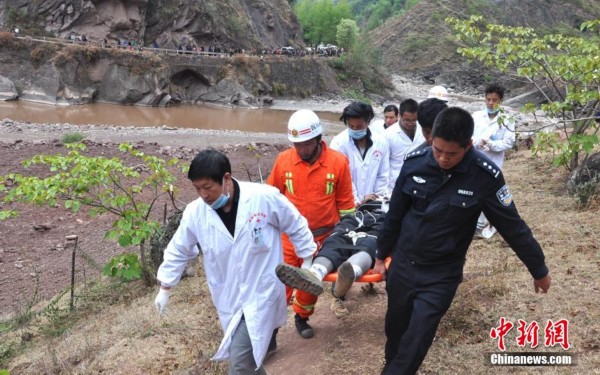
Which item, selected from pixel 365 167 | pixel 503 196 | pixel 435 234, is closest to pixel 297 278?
pixel 435 234

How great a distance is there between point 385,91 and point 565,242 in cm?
4720

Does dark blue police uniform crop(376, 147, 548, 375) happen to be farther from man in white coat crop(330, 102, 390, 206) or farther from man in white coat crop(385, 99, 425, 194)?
man in white coat crop(385, 99, 425, 194)

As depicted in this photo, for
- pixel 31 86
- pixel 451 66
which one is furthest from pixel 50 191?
pixel 451 66

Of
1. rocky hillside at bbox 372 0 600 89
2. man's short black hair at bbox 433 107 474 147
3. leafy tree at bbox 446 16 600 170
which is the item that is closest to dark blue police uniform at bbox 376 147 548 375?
man's short black hair at bbox 433 107 474 147

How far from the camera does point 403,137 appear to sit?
5.07 metres

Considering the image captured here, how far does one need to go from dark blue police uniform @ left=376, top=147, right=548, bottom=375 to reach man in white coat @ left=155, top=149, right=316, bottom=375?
29.5 inches

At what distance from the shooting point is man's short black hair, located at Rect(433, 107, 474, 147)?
8.50 ft

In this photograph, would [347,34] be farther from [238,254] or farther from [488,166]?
[488,166]

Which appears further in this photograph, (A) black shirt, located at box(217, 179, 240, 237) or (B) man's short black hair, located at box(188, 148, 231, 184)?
(A) black shirt, located at box(217, 179, 240, 237)

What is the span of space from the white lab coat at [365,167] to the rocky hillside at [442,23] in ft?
215

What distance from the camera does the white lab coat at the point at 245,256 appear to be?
3.06m

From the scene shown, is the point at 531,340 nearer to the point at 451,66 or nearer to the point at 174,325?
the point at 174,325

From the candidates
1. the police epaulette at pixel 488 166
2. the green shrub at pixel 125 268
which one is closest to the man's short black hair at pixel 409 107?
the police epaulette at pixel 488 166

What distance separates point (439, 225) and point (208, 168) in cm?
131
